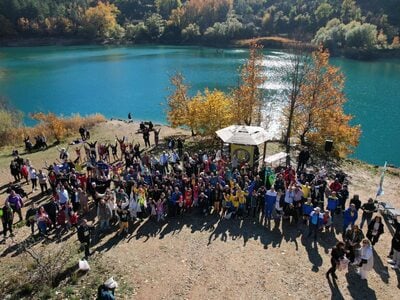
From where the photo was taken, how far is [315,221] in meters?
13.1

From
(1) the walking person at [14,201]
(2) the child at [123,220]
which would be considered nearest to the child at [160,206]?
(2) the child at [123,220]

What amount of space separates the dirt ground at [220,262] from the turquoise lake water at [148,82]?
74.2 ft

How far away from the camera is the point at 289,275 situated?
453 inches

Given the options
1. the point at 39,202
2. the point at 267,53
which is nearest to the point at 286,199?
the point at 39,202

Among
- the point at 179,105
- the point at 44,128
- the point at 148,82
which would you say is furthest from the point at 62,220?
the point at 148,82

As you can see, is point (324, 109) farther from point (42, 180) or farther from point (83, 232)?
point (83, 232)

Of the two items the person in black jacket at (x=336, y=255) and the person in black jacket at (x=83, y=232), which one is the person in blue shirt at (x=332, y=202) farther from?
the person in black jacket at (x=83, y=232)

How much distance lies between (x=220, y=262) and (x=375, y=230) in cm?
530

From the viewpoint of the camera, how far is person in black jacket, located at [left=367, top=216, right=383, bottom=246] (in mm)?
12453

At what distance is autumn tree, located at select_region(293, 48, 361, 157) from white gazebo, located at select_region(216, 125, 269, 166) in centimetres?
835

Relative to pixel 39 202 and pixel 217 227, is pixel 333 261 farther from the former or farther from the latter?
pixel 39 202

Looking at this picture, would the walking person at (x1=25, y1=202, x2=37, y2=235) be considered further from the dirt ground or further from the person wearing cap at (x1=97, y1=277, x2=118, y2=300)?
the person wearing cap at (x1=97, y1=277, x2=118, y2=300)

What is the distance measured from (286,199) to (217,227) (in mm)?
2822

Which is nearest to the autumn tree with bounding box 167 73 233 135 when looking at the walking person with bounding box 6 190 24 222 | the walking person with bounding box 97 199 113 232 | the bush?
the bush
